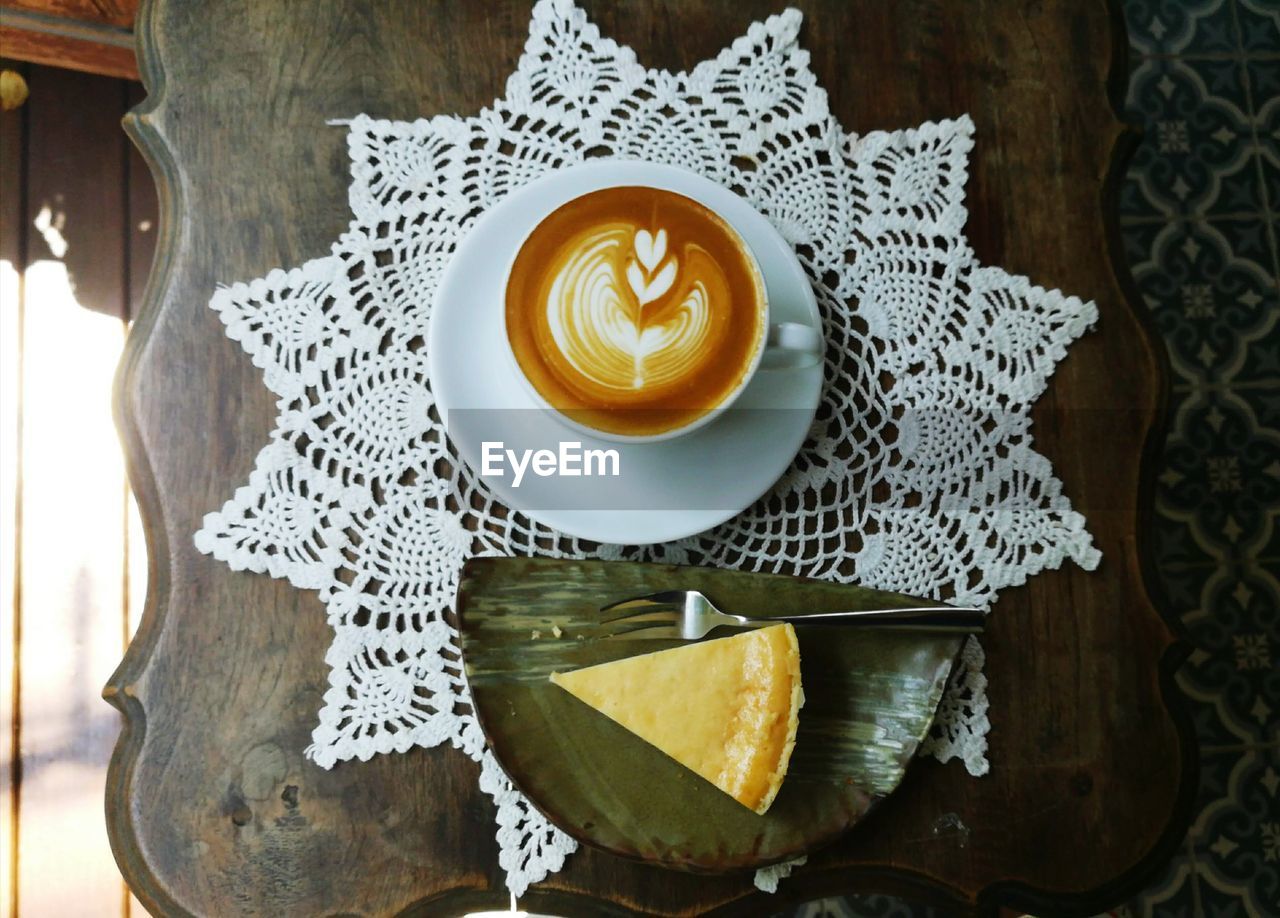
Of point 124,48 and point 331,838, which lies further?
point 124,48

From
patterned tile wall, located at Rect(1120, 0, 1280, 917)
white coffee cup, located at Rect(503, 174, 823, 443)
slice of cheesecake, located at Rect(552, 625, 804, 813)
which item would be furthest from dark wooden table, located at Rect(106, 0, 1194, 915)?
patterned tile wall, located at Rect(1120, 0, 1280, 917)

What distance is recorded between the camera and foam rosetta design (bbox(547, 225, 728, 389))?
27.5 inches

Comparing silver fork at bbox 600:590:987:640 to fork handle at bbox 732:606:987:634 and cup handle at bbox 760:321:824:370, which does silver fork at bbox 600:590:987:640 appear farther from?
cup handle at bbox 760:321:824:370

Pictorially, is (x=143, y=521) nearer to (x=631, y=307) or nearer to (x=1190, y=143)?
(x=631, y=307)

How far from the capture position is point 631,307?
71 cm

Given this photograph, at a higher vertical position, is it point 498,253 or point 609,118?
point 609,118

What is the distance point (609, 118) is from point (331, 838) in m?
0.65

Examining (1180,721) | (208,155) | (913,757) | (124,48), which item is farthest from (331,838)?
(124,48)

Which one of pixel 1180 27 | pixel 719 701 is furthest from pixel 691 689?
pixel 1180 27

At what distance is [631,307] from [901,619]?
33 cm

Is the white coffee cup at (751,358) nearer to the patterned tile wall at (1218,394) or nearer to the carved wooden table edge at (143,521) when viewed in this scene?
the carved wooden table edge at (143,521)

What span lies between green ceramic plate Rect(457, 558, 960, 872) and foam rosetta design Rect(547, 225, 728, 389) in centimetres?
17

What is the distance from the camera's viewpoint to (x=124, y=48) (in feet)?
4.08

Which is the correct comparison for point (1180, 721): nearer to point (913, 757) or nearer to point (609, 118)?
point (913, 757)
